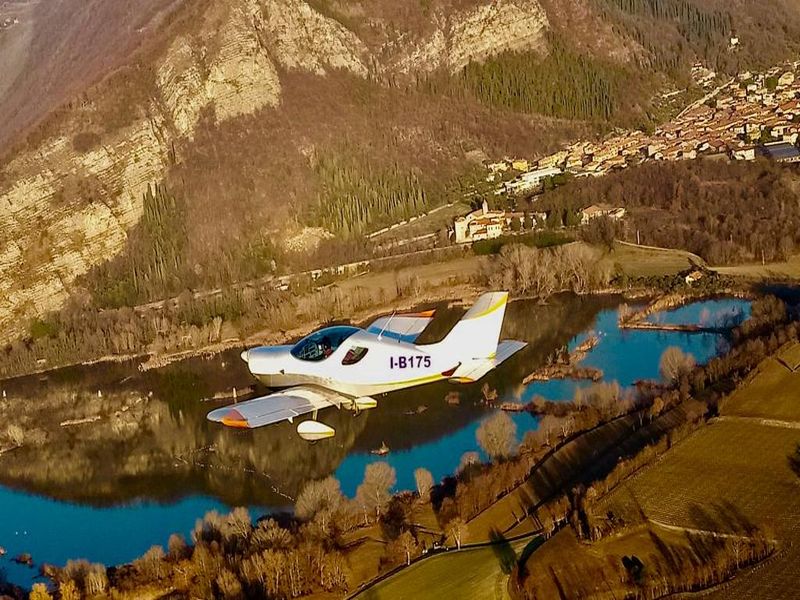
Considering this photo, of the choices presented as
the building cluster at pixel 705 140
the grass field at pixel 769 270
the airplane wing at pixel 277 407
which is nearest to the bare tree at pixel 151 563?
the airplane wing at pixel 277 407

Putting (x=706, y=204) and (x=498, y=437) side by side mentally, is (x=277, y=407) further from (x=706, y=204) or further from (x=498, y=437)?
(x=706, y=204)

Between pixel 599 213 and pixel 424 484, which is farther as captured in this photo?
pixel 599 213

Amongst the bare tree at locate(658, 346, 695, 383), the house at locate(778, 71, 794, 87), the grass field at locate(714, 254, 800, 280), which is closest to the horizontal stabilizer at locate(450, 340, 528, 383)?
the bare tree at locate(658, 346, 695, 383)

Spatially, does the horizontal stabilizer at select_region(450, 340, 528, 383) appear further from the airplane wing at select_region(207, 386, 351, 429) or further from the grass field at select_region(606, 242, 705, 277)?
the grass field at select_region(606, 242, 705, 277)

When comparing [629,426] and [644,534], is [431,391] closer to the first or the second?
[629,426]

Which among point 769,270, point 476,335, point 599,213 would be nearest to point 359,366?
point 476,335

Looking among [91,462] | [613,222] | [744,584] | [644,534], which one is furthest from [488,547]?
[613,222]
